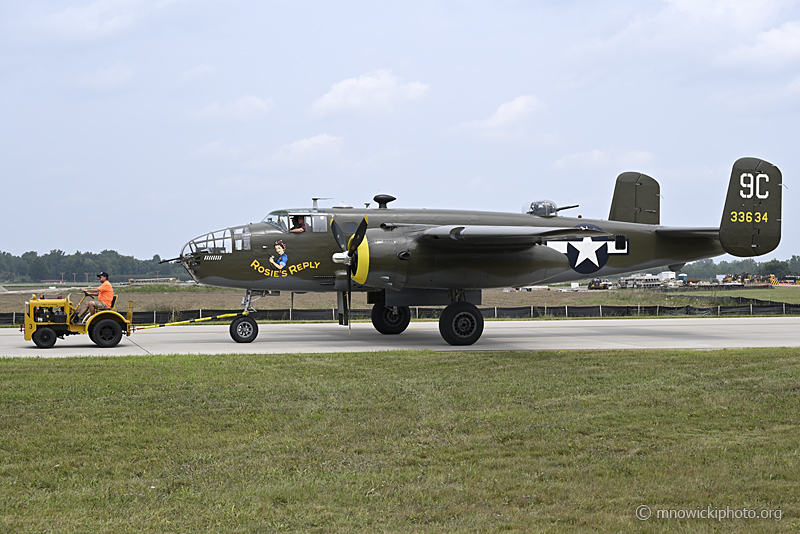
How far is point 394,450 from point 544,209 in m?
17.7

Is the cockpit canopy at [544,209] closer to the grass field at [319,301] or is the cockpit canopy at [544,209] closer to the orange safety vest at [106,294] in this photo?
the orange safety vest at [106,294]

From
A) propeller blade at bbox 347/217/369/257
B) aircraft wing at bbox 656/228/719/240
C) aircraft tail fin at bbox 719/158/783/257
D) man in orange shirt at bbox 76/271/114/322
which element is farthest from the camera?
aircraft wing at bbox 656/228/719/240

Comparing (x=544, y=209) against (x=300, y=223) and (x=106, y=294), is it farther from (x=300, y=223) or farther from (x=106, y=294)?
(x=106, y=294)

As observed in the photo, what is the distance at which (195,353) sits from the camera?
18109 millimetres

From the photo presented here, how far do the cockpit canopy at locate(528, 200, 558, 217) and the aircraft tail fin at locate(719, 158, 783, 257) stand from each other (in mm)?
5626

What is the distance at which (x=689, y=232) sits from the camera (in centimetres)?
2428

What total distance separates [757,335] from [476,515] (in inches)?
825

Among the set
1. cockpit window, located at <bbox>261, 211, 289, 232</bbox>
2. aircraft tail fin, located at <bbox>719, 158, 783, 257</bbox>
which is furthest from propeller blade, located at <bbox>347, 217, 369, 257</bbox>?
aircraft tail fin, located at <bbox>719, 158, 783, 257</bbox>

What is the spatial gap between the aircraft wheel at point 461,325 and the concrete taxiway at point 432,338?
1.07 ft

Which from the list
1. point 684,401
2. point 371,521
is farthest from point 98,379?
point 684,401

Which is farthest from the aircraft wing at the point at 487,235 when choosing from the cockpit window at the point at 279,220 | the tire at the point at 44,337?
the tire at the point at 44,337

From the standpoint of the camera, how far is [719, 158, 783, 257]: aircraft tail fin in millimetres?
Result: 23531

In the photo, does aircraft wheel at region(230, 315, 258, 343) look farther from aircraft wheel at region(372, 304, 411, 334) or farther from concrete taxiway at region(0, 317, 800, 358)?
aircraft wheel at region(372, 304, 411, 334)

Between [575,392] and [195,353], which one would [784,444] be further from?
[195,353]
